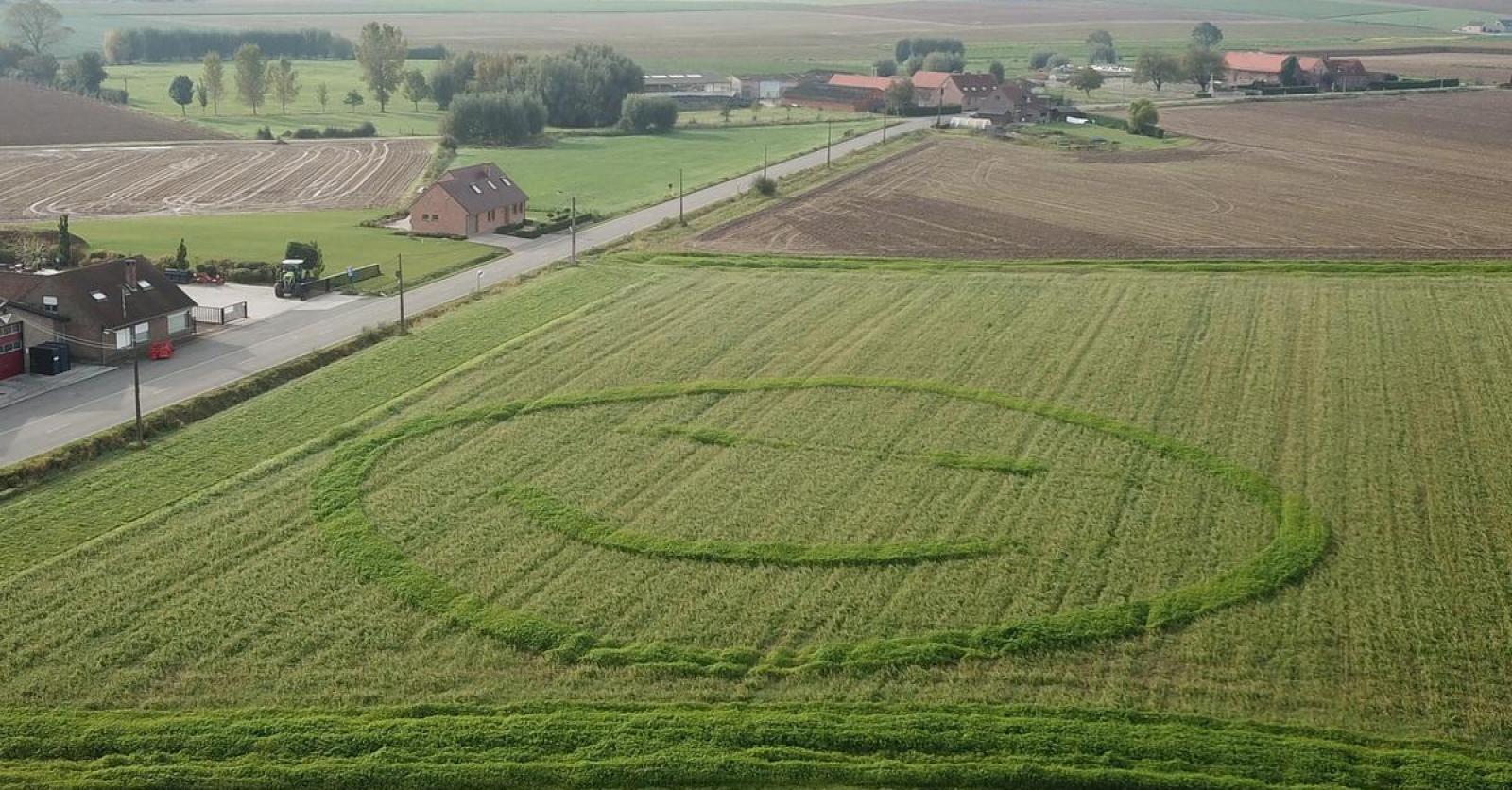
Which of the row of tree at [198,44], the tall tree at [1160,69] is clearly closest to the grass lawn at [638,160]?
the tall tree at [1160,69]

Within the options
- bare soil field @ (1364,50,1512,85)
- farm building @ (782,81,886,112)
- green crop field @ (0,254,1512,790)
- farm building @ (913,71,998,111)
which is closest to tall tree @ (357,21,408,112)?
farm building @ (782,81,886,112)

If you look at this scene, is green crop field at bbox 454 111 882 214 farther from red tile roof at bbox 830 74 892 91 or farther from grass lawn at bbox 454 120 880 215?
→ red tile roof at bbox 830 74 892 91

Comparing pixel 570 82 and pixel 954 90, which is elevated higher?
pixel 570 82

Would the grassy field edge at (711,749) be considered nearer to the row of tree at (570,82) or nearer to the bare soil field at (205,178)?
the bare soil field at (205,178)

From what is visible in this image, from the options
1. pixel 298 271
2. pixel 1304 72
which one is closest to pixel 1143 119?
pixel 1304 72

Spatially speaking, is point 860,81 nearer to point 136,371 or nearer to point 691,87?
point 691,87

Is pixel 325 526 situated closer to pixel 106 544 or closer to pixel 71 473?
pixel 106 544

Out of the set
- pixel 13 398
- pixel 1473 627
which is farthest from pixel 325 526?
pixel 1473 627
